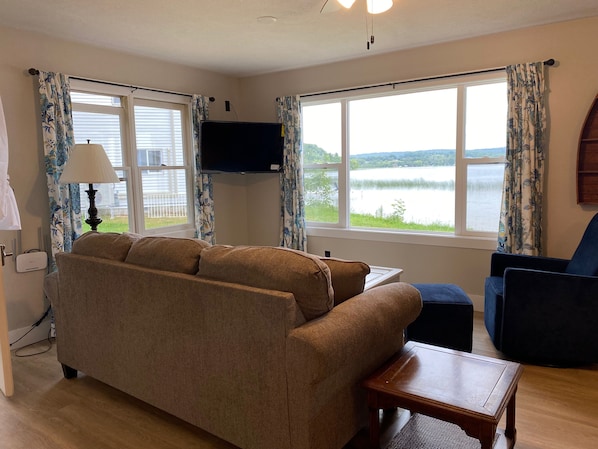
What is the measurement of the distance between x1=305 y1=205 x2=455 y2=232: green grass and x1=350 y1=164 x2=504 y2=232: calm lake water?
0.17 feet

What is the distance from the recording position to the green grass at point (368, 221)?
14.2ft

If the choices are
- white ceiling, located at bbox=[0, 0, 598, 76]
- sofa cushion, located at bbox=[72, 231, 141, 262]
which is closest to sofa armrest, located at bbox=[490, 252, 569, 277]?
white ceiling, located at bbox=[0, 0, 598, 76]

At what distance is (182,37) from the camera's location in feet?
12.1

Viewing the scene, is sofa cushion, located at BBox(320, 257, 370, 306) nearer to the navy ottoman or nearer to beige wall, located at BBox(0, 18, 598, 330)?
the navy ottoman

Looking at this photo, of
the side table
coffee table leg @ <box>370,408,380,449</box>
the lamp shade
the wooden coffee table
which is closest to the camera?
the wooden coffee table

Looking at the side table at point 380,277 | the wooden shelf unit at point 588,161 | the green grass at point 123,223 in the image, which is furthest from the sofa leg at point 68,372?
the wooden shelf unit at point 588,161

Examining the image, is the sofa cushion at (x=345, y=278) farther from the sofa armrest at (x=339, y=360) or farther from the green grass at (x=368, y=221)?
the green grass at (x=368, y=221)

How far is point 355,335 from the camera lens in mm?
1719

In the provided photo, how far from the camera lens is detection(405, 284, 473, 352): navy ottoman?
2.87 metres

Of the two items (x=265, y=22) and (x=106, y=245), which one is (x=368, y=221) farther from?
(x=106, y=245)

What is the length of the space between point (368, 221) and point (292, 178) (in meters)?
0.98

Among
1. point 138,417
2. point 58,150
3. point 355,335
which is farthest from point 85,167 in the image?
point 355,335

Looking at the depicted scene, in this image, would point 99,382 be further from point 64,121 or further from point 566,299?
point 566,299

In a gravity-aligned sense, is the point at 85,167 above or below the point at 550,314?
above
